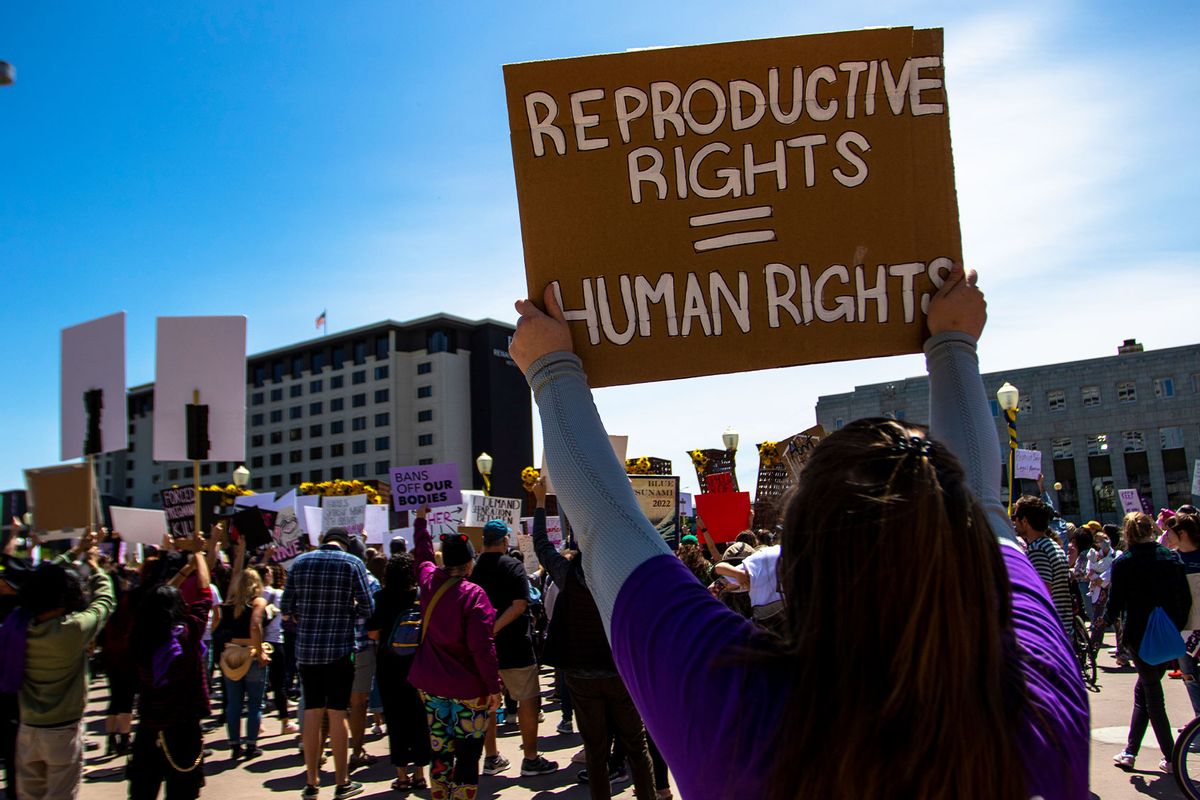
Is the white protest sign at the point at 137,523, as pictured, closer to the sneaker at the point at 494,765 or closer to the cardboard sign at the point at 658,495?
the cardboard sign at the point at 658,495

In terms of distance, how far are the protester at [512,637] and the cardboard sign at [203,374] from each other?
2.66 meters

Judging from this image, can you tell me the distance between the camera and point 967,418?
174 cm

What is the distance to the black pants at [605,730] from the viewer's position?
6273mm

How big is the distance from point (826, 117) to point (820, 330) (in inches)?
22.0

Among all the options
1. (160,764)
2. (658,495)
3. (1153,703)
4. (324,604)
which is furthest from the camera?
(658,495)

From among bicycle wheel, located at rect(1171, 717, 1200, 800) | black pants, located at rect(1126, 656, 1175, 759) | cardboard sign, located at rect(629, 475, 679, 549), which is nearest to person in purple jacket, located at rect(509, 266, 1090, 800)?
bicycle wheel, located at rect(1171, 717, 1200, 800)

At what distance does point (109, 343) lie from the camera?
9.05 metres

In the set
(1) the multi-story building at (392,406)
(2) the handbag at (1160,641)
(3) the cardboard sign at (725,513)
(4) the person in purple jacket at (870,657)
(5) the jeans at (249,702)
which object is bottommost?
(5) the jeans at (249,702)

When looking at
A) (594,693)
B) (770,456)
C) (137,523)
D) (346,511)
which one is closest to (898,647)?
(594,693)

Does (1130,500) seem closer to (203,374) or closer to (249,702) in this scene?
(249,702)

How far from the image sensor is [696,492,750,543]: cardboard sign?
11.6 meters

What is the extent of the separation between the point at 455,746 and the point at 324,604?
218 cm

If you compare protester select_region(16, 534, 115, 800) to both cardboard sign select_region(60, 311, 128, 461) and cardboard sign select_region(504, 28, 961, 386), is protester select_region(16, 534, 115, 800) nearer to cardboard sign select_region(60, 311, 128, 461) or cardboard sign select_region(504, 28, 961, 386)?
cardboard sign select_region(60, 311, 128, 461)

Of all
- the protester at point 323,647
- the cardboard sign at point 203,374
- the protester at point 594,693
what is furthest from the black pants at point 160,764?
the cardboard sign at point 203,374
